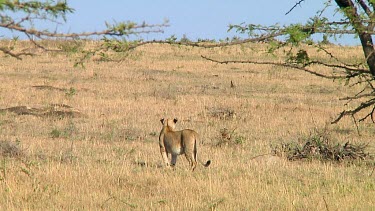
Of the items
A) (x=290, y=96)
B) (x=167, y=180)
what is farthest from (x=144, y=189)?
(x=290, y=96)

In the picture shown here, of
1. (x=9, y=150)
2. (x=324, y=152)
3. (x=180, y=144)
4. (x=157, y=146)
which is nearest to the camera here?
(x=180, y=144)

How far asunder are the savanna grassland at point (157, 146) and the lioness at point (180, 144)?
0.25m

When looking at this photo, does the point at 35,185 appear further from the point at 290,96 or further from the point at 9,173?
the point at 290,96

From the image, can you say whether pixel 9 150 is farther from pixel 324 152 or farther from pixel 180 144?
pixel 324 152

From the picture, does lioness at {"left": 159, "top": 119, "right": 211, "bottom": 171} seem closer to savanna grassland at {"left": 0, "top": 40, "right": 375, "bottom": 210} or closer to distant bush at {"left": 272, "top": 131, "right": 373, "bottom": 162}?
savanna grassland at {"left": 0, "top": 40, "right": 375, "bottom": 210}

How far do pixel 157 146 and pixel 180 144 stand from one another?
2.30m

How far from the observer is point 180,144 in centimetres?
1177

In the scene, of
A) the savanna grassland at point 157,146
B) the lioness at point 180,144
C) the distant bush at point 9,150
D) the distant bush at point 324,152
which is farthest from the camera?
the distant bush at point 324,152

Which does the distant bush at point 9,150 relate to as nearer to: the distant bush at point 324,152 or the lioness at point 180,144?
the lioness at point 180,144

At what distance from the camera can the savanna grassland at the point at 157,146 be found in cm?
870

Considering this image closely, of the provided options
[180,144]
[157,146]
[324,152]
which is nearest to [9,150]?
[180,144]

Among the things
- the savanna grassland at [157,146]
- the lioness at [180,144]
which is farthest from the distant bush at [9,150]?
the lioness at [180,144]

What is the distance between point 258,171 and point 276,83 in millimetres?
21085

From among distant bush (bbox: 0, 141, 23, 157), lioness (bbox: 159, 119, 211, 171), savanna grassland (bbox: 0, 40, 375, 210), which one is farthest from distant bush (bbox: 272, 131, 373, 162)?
distant bush (bbox: 0, 141, 23, 157)
